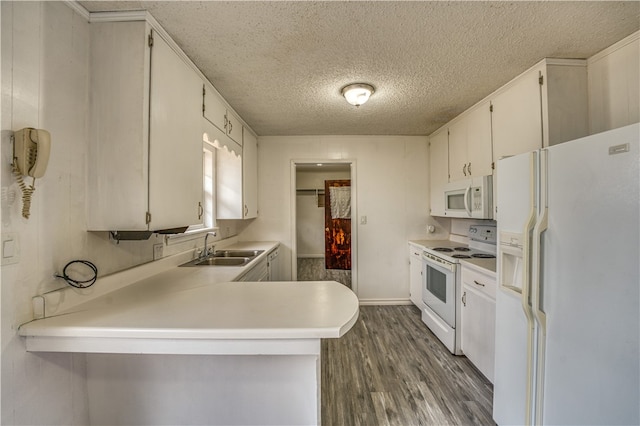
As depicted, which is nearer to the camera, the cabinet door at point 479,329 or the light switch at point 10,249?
the light switch at point 10,249

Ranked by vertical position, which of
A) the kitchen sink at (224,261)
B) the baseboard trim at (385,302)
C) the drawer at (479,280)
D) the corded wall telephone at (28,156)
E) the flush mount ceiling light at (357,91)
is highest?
the flush mount ceiling light at (357,91)

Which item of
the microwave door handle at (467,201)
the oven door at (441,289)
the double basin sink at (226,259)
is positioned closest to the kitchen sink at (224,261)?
the double basin sink at (226,259)

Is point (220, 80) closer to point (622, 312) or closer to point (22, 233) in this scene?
point (22, 233)

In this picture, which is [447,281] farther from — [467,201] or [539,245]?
[539,245]

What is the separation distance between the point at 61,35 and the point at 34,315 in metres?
1.20

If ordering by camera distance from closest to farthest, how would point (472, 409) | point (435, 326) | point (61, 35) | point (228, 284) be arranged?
point (61, 35), point (228, 284), point (472, 409), point (435, 326)

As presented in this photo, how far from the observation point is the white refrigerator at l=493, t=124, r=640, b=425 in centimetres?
89

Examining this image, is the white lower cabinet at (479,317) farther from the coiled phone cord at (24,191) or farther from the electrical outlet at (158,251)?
the coiled phone cord at (24,191)

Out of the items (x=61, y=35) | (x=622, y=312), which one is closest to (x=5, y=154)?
(x=61, y=35)

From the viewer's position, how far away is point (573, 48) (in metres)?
1.55

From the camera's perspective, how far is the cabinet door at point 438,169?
3.03 metres

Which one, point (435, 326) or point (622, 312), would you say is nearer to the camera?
point (622, 312)

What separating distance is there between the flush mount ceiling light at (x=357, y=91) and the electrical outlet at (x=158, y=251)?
190cm

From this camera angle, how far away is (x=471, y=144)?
8.16 ft
